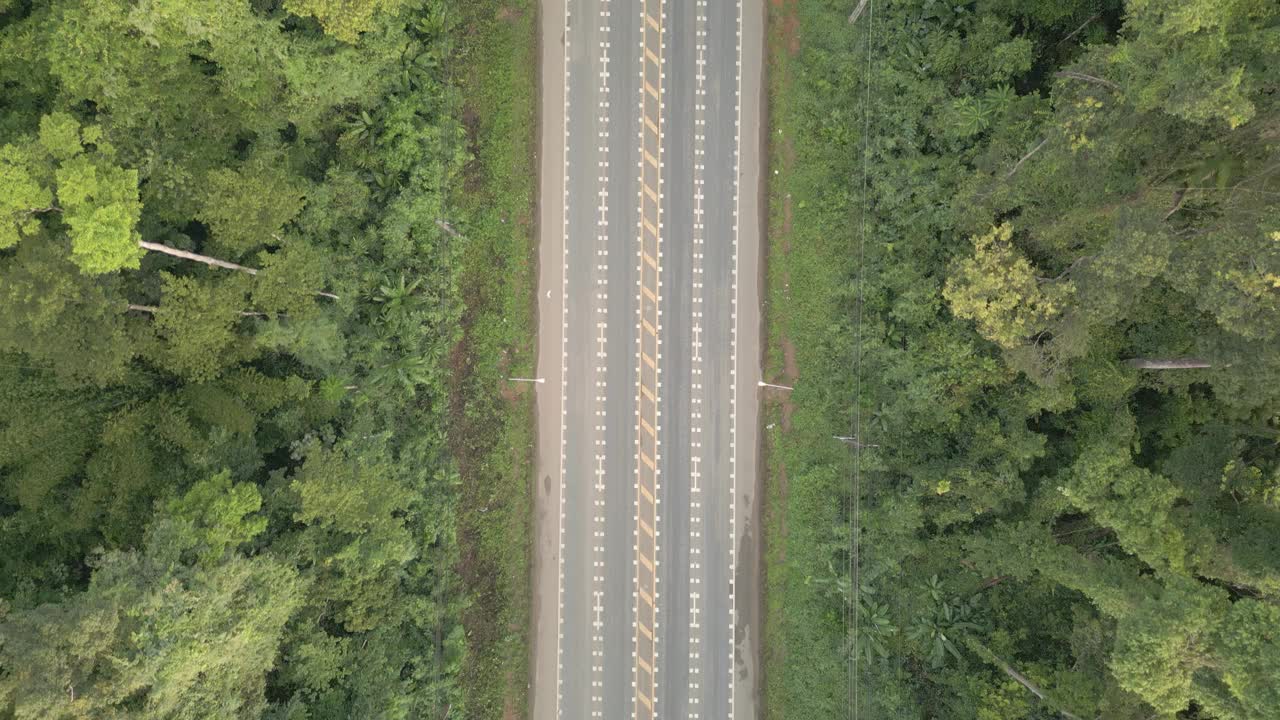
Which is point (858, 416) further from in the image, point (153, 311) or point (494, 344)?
point (153, 311)

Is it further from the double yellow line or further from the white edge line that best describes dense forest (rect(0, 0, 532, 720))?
the double yellow line

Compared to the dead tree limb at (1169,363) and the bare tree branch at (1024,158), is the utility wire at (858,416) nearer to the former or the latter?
the bare tree branch at (1024,158)

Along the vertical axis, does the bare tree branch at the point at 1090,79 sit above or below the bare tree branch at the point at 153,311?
above

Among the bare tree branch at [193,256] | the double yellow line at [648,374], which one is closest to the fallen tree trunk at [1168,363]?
the double yellow line at [648,374]

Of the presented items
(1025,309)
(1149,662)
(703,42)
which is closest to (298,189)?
(703,42)

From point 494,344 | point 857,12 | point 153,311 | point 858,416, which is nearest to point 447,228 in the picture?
point 494,344

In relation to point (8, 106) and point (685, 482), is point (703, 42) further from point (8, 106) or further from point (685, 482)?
point (8, 106)
